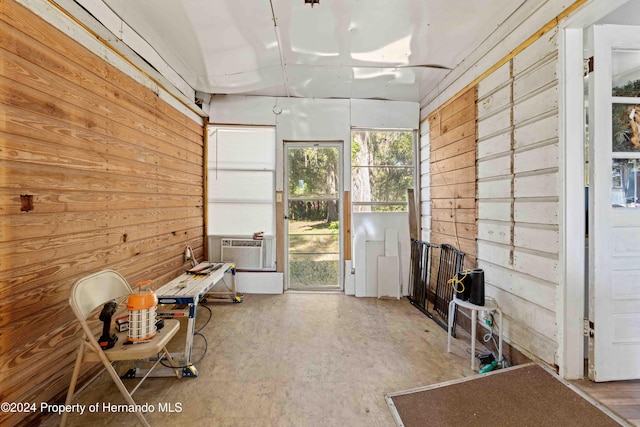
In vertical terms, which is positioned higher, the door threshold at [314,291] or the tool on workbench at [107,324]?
the tool on workbench at [107,324]

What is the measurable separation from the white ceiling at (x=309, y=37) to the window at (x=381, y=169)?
0.83 metres

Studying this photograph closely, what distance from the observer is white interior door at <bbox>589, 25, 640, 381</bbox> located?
1659mm

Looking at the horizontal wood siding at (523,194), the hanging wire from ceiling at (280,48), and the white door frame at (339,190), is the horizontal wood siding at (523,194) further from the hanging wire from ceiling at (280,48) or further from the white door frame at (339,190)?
the hanging wire from ceiling at (280,48)

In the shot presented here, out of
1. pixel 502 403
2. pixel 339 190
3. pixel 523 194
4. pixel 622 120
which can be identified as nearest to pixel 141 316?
pixel 502 403

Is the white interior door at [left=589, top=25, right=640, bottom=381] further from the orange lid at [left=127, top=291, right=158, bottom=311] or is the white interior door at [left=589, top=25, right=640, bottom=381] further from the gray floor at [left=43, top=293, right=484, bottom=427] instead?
the orange lid at [left=127, top=291, right=158, bottom=311]

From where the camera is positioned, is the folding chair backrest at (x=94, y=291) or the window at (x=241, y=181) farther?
the window at (x=241, y=181)

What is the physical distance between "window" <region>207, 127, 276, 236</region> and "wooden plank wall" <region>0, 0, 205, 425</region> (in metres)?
1.28

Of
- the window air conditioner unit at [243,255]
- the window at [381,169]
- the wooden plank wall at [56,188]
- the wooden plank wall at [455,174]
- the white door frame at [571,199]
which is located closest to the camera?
the wooden plank wall at [56,188]

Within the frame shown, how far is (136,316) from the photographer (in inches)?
59.8

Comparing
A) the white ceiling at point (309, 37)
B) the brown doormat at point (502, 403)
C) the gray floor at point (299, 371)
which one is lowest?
the gray floor at point (299, 371)

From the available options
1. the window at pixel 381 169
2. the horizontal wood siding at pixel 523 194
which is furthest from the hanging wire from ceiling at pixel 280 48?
the horizontal wood siding at pixel 523 194

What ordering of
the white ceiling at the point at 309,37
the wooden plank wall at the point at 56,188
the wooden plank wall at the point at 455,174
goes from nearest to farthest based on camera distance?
1. the wooden plank wall at the point at 56,188
2. the white ceiling at the point at 309,37
3. the wooden plank wall at the point at 455,174

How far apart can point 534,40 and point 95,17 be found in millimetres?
3335

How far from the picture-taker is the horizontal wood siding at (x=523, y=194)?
1.73 meters
